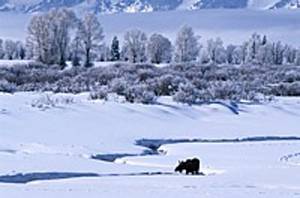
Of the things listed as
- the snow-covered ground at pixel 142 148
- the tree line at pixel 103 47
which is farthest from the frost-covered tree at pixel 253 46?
the snow-covered ground at pixel 142 148

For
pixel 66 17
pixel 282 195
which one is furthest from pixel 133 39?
pixel 282 195

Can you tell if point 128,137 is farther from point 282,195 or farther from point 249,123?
point 282,195

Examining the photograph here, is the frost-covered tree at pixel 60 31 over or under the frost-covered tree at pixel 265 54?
over

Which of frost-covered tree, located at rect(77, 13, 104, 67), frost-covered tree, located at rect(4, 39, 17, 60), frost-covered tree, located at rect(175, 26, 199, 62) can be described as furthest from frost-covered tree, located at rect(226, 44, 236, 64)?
frost-covered tree, located at rect(77, 13, 104, 67)

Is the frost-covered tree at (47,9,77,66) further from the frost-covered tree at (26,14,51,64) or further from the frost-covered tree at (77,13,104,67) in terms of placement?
the frost-covered tree at (77,13,104,67)

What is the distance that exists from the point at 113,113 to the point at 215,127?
4.32 metres

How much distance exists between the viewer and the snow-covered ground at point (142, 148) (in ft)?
52.5

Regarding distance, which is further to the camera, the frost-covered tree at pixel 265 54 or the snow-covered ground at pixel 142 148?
the frost-covered tree at pixel 265 54

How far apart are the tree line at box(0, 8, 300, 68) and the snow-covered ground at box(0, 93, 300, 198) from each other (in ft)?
121

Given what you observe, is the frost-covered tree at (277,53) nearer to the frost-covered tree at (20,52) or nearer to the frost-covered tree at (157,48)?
the frost-covered tree at (157,48)

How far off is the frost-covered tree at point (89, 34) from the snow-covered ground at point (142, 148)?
1992 inches

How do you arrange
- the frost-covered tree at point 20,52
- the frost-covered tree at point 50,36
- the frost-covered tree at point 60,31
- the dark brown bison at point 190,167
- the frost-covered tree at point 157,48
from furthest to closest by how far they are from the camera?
A: the frost-covered tree at point 20,52 < the frost-covered tree at point 157,48 < the frost-covered tree at point 60,31 < the frost-covered tree at point 50,36 < the dark brown bison at point 190,167

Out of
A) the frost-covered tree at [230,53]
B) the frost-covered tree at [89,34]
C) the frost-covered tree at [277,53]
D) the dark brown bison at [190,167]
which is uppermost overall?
the dark brown bison at [190,167]

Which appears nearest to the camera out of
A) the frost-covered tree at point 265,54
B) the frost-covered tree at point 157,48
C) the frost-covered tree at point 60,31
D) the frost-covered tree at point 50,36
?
the frost-covered tree at point 50,36
